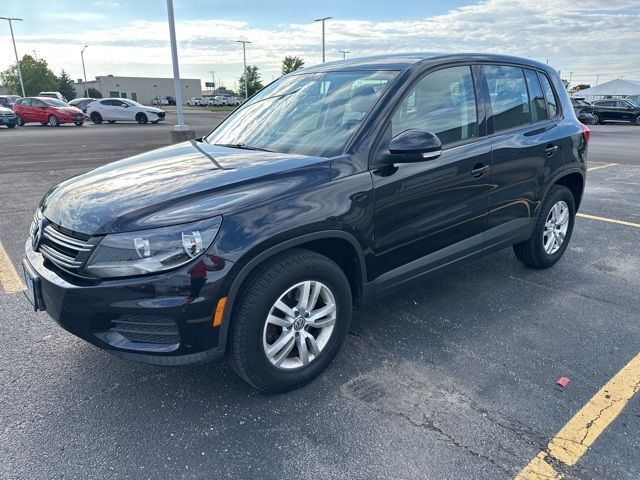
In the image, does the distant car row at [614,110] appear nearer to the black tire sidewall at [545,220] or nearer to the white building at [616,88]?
the black tire sidewall at [545,220]

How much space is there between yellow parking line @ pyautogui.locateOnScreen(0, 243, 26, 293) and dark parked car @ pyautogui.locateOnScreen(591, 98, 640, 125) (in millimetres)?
30823

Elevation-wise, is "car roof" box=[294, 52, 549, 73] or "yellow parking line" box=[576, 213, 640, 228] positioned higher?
"car roof" box=[294, 52, 549, 73]

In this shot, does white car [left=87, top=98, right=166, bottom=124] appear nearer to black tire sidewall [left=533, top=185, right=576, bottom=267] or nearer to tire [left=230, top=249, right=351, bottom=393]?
black tire sidewall [left=533, top=185, right=576, bottom=267]

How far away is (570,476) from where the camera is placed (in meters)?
2.15

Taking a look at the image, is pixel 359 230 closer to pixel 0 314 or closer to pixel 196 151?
pixel 196 151

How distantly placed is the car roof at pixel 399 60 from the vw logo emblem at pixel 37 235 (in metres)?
2.21

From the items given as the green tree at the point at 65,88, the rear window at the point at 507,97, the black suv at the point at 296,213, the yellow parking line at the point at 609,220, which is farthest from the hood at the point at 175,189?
the green tree at the point at 65,88

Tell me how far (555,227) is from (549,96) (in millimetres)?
1180

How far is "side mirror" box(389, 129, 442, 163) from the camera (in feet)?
9.05

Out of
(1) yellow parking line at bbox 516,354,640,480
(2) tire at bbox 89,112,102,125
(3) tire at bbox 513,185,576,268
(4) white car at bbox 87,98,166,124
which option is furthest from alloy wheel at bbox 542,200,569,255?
(2) tire at bbox 89,112,102,125

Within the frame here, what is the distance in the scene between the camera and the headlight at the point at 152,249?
2258 mm

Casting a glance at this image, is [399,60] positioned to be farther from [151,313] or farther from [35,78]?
[35,78]

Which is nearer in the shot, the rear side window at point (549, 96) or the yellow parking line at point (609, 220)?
the rear side window at point (549, 96)

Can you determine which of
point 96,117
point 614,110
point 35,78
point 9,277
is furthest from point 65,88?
point 9,277
